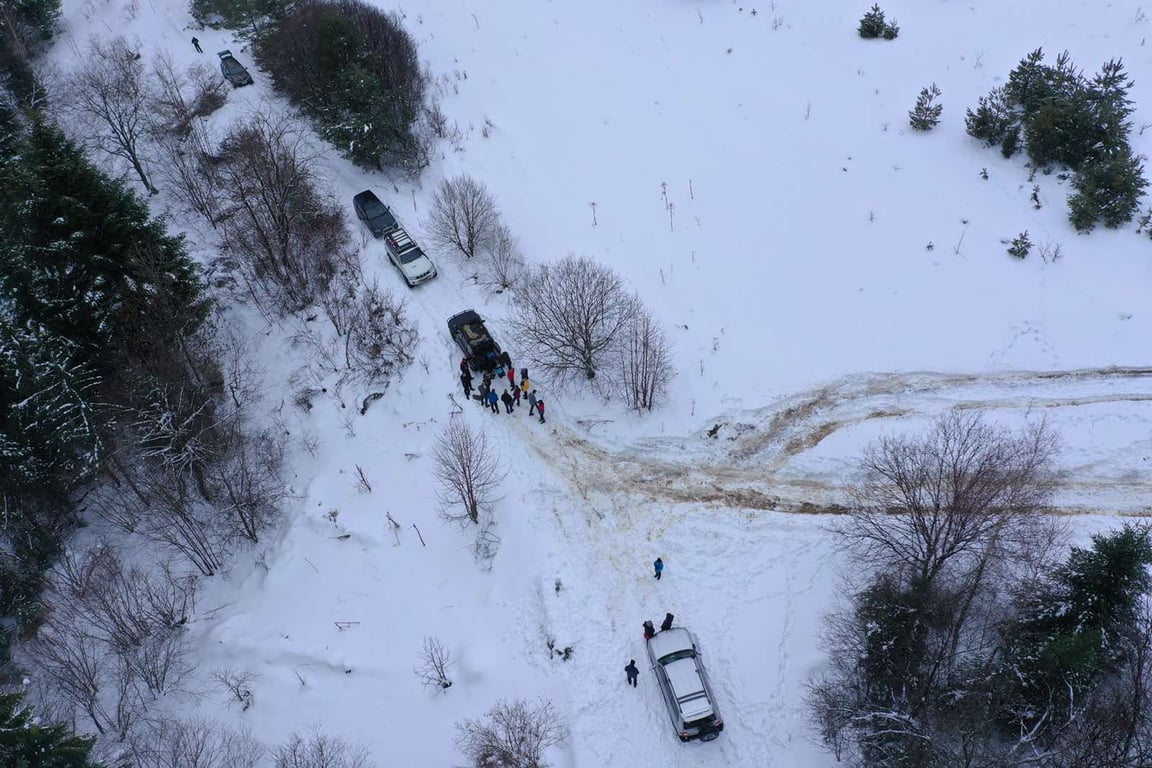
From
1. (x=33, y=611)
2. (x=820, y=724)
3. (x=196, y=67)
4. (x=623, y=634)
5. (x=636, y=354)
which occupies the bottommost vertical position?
(x=820, y=724)

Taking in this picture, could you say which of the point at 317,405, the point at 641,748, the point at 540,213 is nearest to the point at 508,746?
the point at 641,748

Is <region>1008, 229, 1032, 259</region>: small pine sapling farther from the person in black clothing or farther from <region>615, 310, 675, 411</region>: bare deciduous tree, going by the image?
the person in black clothing

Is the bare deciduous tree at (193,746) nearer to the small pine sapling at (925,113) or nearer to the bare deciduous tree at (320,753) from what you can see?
the bare deciduous tree at (320,753)

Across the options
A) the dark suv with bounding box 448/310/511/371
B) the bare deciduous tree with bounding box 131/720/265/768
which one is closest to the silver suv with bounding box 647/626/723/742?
the dark suv with bounding box 448/310/511/371

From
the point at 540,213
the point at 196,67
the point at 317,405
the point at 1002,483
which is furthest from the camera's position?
the point at 196,67

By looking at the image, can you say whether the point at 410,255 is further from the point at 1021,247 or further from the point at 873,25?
the point at 873,25

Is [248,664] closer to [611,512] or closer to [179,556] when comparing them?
[179,556]
